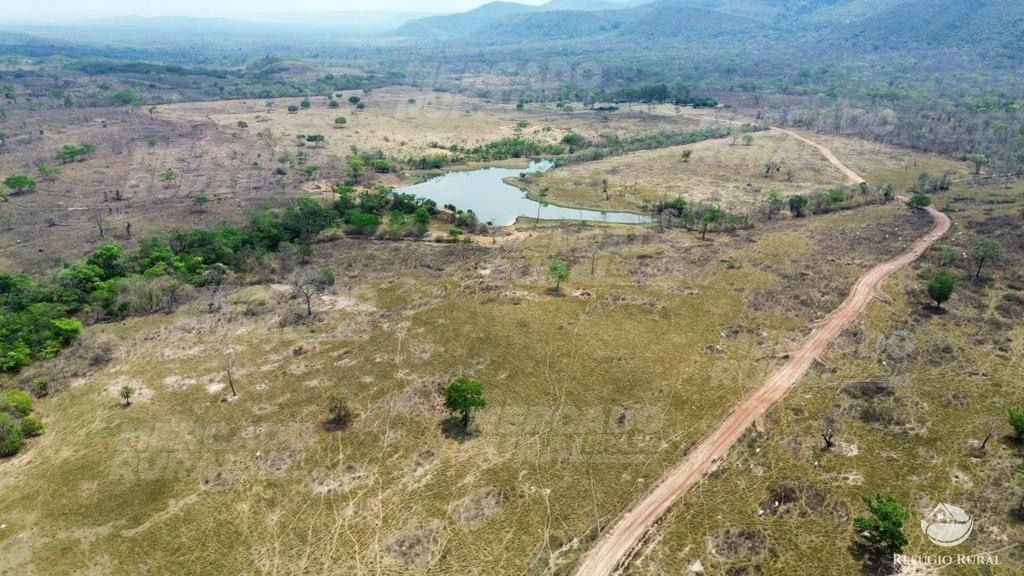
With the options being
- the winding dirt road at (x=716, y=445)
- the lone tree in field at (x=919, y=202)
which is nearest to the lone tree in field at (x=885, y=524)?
the winding dirt road at (x=716, y=445)

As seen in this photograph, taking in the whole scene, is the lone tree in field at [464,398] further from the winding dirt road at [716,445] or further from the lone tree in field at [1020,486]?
the lone tree in field at [1020,486]

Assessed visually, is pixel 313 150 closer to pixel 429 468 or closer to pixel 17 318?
pixel 17 318

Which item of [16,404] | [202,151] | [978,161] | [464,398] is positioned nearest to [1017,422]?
[464,398]

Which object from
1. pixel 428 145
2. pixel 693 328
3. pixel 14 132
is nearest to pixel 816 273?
pixel 693 328

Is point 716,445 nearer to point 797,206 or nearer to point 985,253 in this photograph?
point 985,253

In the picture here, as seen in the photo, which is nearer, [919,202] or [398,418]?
[398,418]

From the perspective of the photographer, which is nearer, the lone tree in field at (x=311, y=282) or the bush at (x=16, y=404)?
the bush at (x=16, y=404)
